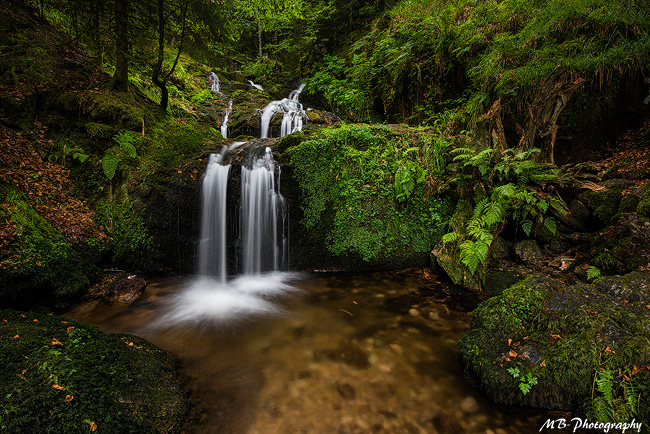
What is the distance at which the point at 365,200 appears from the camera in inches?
218

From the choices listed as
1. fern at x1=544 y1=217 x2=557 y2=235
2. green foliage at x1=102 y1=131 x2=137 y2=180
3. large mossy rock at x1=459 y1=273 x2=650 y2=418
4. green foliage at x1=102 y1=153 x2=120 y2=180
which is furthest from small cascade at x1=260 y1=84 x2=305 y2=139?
large mossy rock at x1=459 y1=273 x2=650 y2=418

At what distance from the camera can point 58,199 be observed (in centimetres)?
490

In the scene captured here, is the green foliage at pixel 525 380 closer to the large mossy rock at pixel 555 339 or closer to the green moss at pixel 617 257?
the large mossy rock at pixel 555 339

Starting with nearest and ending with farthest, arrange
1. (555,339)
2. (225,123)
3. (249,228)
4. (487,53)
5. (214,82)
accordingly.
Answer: (555,339), (249,228), (487,53), (225,123), (214,82)

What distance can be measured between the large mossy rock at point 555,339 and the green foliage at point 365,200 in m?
2.53

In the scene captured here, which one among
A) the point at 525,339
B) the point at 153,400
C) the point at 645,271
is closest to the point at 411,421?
the point at 525,339

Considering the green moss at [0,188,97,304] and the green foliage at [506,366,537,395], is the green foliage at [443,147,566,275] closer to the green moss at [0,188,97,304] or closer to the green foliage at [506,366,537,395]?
the green foliage at [506,366,537,395]

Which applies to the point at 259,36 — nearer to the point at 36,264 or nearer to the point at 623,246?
the point at 36,264

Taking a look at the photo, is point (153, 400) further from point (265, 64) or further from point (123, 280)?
point (265, 64)

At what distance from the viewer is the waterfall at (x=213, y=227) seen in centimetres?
550

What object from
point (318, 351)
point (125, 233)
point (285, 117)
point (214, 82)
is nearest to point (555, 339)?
point (318, 351)

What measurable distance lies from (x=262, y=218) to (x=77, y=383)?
13.3 ft

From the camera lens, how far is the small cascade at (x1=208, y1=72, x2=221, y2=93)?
1277cm

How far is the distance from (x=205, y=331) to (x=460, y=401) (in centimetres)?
312
